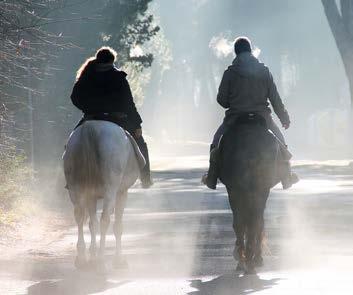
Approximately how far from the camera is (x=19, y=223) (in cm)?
1995

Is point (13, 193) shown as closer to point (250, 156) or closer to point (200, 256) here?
point (200, 256)

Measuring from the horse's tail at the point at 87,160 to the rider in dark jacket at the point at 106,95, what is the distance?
1.58 feet

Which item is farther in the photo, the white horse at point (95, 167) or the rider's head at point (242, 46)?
the rider's head at point (242, 46)

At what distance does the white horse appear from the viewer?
12.9 m

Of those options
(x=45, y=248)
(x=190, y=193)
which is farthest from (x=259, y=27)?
(x=45, y=248)

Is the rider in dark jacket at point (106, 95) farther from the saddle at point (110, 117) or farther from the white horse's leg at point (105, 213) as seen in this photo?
the white horse's leg at point (105, 213)

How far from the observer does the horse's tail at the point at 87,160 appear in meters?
12.9

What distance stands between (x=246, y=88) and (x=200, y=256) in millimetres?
2137

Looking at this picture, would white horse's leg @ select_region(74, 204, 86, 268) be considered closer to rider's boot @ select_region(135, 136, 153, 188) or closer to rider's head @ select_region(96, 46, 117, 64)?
rider's boot @ select_region(135, 136, 153, 188)

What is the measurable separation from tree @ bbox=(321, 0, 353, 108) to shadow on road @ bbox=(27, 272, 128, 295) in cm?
3558

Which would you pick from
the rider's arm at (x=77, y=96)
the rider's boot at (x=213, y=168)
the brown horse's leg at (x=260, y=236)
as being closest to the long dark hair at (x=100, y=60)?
the rider's arm at (x=77, y=96)

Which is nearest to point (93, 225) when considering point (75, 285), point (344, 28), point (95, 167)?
point (95, 167)

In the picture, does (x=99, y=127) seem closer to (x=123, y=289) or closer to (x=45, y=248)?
(x=123, y=289)

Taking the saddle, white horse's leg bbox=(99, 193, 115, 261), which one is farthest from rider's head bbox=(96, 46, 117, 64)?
white horse's leg bbox=(99, 193, 115, 261)
